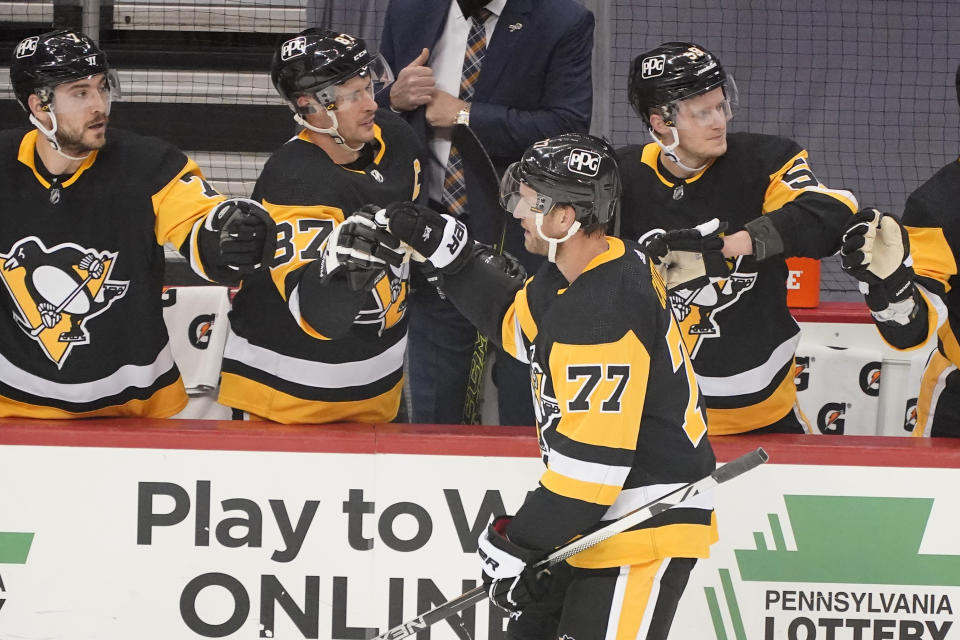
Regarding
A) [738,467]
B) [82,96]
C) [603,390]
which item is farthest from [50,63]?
[738,467]

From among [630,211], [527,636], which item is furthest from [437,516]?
[630,211]

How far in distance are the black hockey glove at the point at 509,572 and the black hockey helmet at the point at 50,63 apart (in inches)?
54.0

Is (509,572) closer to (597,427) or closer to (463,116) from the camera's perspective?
(597,427)

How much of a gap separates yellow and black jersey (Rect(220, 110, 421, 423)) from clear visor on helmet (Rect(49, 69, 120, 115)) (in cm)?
39

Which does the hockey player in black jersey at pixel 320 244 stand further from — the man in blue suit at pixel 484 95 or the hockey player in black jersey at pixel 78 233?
the man in blue suit at pixel 484 95

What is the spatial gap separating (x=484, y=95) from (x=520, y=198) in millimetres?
1149

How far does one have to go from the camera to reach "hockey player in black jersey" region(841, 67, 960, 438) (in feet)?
8.21

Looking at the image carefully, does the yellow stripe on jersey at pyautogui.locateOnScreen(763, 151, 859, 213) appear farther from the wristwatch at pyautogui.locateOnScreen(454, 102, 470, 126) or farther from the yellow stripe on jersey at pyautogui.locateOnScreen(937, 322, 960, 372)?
the wristwatch at pyautogui.locateOnScreen(454, 102, 470, 126)

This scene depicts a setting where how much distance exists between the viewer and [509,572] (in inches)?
80.7

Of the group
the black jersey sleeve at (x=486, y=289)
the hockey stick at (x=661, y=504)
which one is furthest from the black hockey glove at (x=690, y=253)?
the hockey stick at (x=661, y=504)

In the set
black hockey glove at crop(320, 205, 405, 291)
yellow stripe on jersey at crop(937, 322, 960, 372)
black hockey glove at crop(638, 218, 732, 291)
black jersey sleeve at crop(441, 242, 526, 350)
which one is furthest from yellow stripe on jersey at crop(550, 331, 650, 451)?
yellow stripe on jersey at crop(937, 322, 960, 372)

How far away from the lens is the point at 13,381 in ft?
9.00

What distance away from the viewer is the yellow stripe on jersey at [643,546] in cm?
206

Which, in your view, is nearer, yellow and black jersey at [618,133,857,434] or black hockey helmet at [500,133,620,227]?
black hockey helmet at [500,133,620,227]
